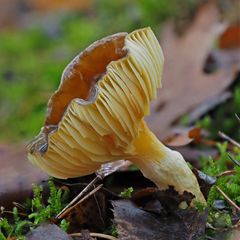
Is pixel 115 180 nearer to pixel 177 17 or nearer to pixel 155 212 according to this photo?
pixel 155 212

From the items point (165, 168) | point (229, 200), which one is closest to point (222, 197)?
point (229, 200)

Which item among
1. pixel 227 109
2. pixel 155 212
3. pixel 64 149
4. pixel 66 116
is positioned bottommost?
pixel 227 109

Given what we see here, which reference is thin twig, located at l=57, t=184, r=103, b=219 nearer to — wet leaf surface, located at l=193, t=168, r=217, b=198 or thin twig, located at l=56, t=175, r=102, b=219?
thin twig, located at l=56, t=175, r=102, b=219

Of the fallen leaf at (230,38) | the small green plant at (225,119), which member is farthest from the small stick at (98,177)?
the fallen leaf at (230,38)

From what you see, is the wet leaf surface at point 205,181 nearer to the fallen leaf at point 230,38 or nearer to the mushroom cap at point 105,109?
the mushroom cap at point 105,109

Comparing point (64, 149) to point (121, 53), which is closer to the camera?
point (64, 149)

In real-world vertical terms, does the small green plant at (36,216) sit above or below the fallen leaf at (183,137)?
above

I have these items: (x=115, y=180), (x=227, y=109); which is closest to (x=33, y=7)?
(x=227, y=109)

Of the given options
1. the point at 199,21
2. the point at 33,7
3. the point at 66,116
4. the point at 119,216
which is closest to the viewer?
the point at 66,116
